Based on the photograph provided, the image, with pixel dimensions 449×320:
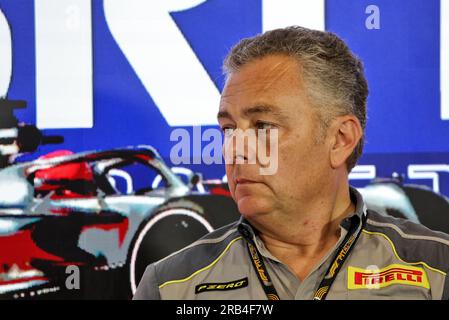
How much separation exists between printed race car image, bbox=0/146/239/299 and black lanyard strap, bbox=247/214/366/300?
79cm

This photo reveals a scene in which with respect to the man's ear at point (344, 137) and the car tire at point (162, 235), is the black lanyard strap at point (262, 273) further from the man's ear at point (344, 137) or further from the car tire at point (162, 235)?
the car tire at point (162, 235)

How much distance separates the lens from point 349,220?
142 cm

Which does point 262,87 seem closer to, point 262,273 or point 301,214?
point 301,214

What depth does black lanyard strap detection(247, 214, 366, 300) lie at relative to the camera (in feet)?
4.40

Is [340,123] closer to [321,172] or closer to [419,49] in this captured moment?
[321,172]

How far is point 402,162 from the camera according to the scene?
2107 millimetres

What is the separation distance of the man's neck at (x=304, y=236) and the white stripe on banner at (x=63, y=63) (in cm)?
107

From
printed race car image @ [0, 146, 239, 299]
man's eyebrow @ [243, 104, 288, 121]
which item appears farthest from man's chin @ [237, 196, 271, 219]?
printed race car image @ [0, 146, 239, 299]

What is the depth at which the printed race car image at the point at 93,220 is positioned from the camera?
86.9 inches

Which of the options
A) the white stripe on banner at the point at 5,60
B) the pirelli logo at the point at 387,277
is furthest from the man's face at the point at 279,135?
the white stripe on banner at the point at 5,60

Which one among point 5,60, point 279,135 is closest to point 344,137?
point 279,135

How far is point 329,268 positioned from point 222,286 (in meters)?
0.26

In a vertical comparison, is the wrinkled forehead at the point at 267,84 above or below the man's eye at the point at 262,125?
above

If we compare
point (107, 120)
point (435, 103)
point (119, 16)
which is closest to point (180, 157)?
point (107, 120)
